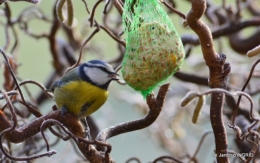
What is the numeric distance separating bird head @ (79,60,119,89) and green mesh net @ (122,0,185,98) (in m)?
0.26

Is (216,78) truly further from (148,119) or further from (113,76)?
(113,76)

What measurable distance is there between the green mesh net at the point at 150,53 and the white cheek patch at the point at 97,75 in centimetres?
29

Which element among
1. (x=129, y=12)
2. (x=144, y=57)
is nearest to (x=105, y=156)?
(x=144, y=57)

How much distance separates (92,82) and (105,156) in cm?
50

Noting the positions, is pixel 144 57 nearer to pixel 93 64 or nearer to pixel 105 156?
pixel 105 156

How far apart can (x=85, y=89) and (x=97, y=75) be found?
0.06 m

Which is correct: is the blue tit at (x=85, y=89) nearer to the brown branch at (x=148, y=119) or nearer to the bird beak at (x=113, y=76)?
the bird beak at (x=113, y=76)

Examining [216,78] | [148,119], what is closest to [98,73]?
[148,119]

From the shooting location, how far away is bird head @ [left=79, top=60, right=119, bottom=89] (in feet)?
4.29

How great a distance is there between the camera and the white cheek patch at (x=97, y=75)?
1332 mm

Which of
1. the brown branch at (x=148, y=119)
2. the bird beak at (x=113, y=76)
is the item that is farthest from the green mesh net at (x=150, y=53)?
the bird beak at (x=113, y=76)

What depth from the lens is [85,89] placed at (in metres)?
1.39

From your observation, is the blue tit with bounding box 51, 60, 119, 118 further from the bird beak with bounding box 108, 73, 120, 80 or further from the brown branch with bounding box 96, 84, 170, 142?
the brown branch with bounding box 96, 84, 170, 142

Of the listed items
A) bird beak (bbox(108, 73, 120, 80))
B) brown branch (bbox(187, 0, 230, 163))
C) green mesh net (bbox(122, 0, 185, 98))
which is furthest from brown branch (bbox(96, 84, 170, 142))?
bird beak (bbox(108, 73, 120, 80))
